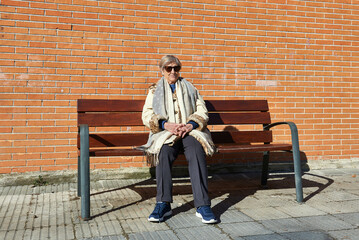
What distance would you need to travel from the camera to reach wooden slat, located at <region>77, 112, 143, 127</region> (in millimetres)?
3930

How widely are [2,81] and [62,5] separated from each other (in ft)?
3.95

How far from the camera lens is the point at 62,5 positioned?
4551 millimetres

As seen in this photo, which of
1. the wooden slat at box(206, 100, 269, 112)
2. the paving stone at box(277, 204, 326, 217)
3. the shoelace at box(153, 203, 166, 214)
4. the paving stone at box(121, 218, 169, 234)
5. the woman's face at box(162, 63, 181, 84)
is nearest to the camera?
the paving stone at box(121, 218, 169, 234)

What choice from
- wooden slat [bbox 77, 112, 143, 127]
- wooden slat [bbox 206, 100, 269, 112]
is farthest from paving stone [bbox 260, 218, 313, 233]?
wooden slat [bbox 77, 112, 143, 127]

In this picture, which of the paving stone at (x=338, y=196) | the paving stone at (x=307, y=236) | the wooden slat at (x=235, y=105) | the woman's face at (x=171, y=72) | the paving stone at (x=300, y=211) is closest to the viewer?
the paving stone at (x=307, y=236)

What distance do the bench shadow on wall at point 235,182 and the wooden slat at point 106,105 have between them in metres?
1.00

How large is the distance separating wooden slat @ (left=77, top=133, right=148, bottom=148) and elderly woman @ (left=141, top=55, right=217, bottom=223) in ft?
1.10

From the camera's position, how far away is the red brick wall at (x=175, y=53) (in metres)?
4.45

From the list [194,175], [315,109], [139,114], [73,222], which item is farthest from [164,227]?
[315,109]

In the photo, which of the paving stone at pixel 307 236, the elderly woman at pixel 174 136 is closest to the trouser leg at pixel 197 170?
the elderly woman at pixel 174 136

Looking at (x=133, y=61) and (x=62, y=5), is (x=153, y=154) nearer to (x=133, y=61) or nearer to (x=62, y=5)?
(x=133, y=61)

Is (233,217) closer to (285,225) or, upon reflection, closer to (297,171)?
(285,225)

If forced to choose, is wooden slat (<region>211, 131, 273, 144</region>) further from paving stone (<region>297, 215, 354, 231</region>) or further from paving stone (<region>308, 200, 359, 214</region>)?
paving stone (<region>297, 215, 354, 231</region>)

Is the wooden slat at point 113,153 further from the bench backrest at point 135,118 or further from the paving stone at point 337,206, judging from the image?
the paving stone at point 337,206
